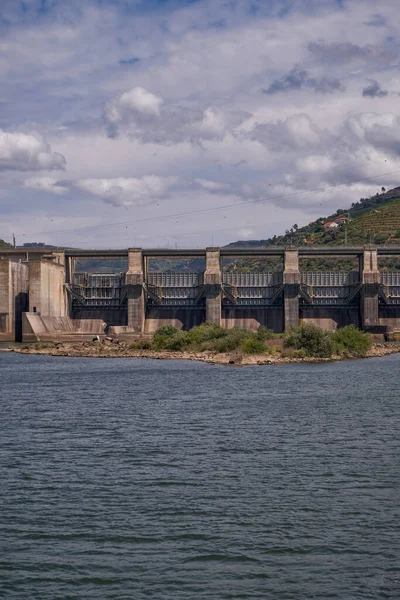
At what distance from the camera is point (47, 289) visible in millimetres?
84750

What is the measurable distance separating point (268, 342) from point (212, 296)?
20997mm

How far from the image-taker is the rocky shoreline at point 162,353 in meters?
59.4

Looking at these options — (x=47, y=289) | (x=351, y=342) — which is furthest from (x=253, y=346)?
(x=47, y=289)

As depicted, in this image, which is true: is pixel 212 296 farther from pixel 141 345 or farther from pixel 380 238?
pixel 380 238

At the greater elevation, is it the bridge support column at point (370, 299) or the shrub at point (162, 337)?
the bridge support column at point (370, 299)

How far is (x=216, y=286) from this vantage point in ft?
285

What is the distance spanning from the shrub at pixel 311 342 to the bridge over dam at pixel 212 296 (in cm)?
2184

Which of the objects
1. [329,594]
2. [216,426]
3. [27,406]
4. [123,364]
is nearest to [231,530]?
[329,594]

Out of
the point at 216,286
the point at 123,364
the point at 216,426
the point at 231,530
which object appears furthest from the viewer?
the point at 216,286

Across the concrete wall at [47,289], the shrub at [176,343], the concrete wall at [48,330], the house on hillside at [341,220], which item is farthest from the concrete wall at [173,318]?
the house on hillside at [341,220]

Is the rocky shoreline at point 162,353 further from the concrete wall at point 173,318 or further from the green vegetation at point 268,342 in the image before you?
the concrete wall at point 173,318

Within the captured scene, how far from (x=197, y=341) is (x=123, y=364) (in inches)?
489

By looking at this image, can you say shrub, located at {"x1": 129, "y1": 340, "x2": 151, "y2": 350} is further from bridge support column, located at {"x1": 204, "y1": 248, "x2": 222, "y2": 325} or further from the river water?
the river water

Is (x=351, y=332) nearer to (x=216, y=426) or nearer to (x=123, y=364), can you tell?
(x=123, y=364)
